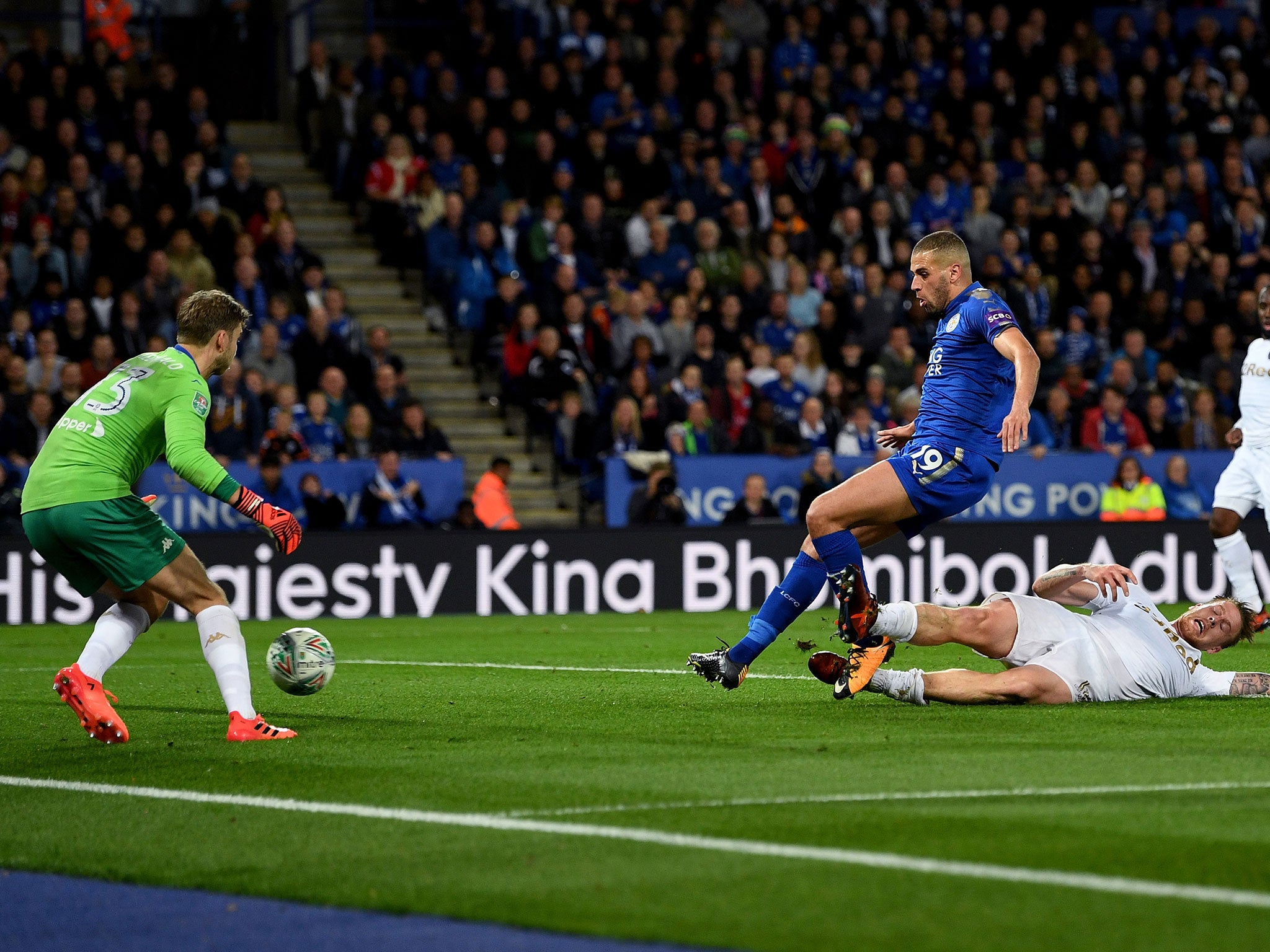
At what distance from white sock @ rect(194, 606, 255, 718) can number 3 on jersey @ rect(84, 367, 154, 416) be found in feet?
3.20

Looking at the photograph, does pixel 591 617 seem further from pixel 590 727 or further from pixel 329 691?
pixel 590 727

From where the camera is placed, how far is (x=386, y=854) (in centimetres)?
576

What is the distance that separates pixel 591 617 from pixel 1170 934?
13.5 metres

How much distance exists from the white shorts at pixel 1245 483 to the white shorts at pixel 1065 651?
170 inches

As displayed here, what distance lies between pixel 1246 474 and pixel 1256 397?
55 centimetres

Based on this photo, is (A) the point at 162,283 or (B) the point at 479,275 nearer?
(A) the point at 162,283

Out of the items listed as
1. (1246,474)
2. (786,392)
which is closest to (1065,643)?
(1246,474)

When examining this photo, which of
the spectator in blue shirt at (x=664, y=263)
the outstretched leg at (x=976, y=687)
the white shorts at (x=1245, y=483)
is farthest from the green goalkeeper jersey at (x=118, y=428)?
the spectator in blue shirt at (x=664, y=263)

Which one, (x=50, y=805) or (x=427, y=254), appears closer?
(x=50, y=805)

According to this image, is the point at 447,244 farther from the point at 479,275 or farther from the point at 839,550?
the point at 839,550

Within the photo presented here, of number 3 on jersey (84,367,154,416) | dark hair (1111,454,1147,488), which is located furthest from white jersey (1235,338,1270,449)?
number 3 on jersey (84,367,154,416)

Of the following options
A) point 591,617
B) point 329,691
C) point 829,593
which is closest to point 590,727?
point 329,691

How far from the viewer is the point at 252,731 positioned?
8.48m

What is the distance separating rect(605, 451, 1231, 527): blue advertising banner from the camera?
20000 millimetres
